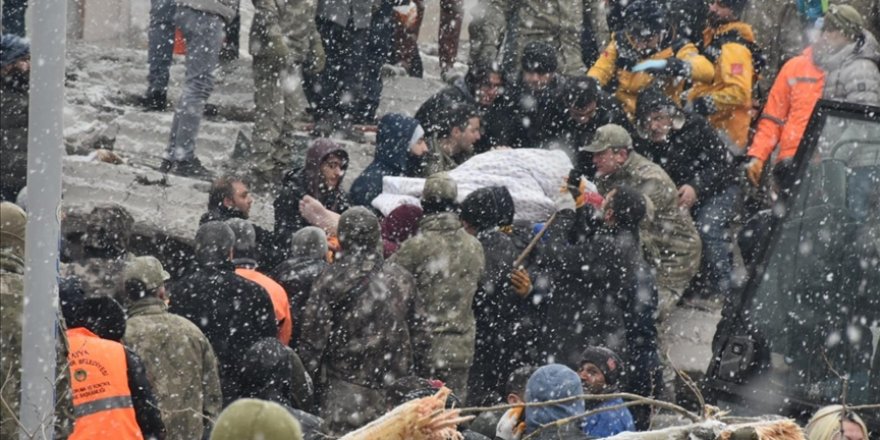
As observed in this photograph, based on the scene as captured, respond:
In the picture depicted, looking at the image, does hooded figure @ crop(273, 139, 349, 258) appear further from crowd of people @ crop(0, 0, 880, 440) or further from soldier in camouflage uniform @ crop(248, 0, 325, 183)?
soldier in camouflage uniform @ crop(248, 0, 325, 183)

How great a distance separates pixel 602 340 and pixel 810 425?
267 cm

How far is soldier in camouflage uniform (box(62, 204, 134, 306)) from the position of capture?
342 inches

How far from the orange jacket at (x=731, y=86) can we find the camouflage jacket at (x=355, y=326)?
11.8ft

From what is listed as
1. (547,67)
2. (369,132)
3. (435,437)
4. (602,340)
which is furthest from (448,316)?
(435,437)

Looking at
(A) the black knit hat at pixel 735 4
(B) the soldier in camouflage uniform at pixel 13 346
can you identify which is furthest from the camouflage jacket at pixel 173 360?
(A) the black knit hat at pixel 735 4

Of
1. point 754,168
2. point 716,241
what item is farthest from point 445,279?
point 754,168

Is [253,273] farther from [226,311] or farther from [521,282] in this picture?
[521,282]

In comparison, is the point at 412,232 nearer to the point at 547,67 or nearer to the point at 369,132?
the point at 547,67

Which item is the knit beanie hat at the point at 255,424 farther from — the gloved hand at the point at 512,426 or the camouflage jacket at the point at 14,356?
the gloved hand at the point at 512,426

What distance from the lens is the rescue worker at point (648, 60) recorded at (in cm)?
1166

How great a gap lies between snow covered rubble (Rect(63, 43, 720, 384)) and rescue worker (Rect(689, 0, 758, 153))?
1.31 meters

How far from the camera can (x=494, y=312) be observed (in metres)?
9.72

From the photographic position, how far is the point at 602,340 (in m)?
9.48

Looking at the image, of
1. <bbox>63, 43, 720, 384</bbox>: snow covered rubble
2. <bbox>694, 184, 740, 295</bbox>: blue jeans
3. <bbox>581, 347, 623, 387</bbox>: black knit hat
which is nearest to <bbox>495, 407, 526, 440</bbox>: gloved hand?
<bbox>581, 347, 623, 387</bbox>: black knit hat
